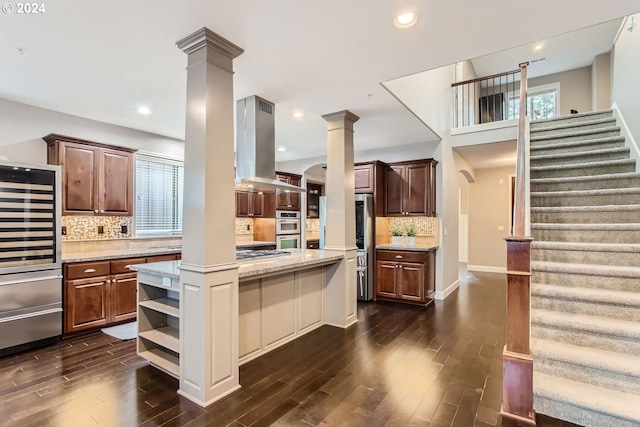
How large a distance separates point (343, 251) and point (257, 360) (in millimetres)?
1635

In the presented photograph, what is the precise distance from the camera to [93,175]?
160 inches

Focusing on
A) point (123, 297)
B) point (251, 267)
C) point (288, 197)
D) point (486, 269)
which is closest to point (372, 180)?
point (288, 197)

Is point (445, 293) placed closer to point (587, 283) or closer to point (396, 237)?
point (396, 237)

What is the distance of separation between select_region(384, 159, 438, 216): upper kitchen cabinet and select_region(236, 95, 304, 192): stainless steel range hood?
107 inches

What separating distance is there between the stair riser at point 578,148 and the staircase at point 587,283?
0.02 metres

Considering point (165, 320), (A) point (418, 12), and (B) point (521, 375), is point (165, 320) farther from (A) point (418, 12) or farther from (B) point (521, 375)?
(A) point (418, 12)

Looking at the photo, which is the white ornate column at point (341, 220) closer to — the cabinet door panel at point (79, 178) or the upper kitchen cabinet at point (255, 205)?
the upper kitchen cabinet at point (255, 205)

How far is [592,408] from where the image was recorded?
197 cm

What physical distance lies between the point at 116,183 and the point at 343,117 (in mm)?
3283

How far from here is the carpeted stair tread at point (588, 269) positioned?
103 inches

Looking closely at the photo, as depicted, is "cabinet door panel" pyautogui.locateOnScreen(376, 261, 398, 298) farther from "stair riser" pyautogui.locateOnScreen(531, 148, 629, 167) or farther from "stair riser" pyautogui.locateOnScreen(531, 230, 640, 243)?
"stair riser" pyautogui.locateOnScreen(531, 148, 629, 167)

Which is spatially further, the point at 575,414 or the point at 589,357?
the point at 589,357

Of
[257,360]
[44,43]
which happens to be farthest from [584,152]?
[44,43]

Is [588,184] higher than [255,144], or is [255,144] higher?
[255,144]
